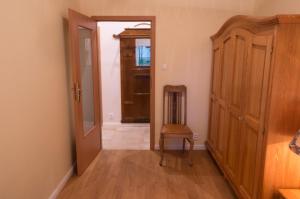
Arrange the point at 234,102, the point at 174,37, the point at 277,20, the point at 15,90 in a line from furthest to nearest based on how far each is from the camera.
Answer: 1. the point at 174,37
2. the point at 234,102
3. the point at 15,90
4. the point at 277,20

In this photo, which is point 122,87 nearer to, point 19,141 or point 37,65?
point 37,65

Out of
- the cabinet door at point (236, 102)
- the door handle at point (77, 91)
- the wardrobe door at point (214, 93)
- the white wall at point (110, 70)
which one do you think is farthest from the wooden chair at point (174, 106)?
the white wall at point (110, 70)

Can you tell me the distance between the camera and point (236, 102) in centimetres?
239

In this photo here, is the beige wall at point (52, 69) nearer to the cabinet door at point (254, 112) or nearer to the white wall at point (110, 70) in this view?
the cabinet door at point (254, 112)

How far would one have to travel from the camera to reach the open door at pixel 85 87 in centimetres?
267

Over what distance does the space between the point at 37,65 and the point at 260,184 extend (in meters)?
2.13

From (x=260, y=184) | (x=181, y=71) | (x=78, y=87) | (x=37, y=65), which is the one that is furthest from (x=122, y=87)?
(x=260, y=184)

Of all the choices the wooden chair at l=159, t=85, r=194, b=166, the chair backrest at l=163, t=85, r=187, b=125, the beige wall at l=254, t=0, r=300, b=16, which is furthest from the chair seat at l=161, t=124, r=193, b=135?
the beige wall at l=254, t=0, r=300, b=16

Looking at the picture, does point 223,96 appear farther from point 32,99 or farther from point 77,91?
point 32,99

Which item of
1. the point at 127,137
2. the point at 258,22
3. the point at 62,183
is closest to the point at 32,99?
the point at 62,183

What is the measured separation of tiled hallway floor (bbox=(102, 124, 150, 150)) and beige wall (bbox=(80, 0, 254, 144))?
610mm

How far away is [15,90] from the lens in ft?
5.74

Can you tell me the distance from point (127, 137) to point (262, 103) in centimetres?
290

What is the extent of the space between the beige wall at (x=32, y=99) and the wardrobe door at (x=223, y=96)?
1.88 metres
